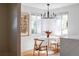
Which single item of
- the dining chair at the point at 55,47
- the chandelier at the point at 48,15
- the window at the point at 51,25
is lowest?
the dining chair at the point at 55,47

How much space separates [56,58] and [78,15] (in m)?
0.61

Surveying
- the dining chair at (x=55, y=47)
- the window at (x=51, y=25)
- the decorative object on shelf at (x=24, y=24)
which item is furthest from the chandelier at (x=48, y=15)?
the dining chair at (x=55, y=47)

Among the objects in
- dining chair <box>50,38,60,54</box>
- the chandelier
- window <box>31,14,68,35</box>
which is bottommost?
dining chair <box>50,38,60,54</box>

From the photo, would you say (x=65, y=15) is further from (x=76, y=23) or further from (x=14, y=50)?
(x=14, y=50)

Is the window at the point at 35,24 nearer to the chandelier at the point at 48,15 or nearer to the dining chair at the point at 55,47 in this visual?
the chandelier at the point at 48,15

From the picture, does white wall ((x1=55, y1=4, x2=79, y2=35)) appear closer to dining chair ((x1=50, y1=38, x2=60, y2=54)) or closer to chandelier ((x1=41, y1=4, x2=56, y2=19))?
chandelier ((x1=41, y1=4, x2=56, y2=19))

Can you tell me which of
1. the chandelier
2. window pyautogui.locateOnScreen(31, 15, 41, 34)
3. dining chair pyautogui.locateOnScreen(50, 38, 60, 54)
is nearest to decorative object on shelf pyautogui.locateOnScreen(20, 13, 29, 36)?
window pyautogui.locateOnScreen(31, 15, 41, 34)

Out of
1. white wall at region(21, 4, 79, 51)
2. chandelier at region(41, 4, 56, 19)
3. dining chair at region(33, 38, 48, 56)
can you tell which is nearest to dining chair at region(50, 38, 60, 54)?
dining chair at region(33, 38, 48, 56)

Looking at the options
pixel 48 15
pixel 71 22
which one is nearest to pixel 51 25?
pixel 48 15

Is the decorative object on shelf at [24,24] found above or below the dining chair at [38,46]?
above

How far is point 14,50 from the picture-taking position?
153 centimetres

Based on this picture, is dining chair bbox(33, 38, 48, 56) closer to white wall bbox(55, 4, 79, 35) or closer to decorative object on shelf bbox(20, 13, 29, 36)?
decorative object on shelf bbox(20, 13, 29, 36)

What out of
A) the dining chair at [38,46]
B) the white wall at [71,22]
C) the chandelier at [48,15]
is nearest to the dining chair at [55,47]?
the dining chair at [38,46]

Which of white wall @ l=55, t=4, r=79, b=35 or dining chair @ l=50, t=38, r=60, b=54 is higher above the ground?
white wall @ l=55, t=4, r=79, b=35
